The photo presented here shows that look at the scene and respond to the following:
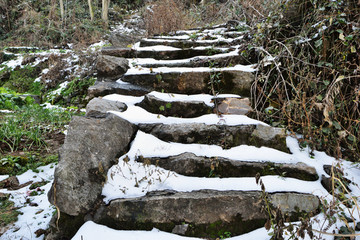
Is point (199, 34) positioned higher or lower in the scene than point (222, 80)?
higher

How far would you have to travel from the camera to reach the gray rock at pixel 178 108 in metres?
2.11

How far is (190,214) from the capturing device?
1319mm

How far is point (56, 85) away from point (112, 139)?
4.10 meters

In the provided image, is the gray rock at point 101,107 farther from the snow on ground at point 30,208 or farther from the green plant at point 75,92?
the green plant at point 75,92

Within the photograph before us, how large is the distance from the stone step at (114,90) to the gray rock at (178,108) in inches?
13.2

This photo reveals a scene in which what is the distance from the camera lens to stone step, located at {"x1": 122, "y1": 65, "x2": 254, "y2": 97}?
2.32 meters

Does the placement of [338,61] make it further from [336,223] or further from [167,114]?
[167,114]

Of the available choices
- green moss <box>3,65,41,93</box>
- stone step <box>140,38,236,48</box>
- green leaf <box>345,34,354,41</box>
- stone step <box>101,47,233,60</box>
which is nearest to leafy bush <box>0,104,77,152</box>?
stone step <box>101,47,233,60</box>

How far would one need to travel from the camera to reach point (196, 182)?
1.51 metres

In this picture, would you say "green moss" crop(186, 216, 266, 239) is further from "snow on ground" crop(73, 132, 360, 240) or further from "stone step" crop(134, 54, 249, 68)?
"stone step" crop(134, 54, 249, 68)

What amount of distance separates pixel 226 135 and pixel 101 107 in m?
1.16

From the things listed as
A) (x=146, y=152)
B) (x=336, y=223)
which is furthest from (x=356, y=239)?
(x=146, y=152)

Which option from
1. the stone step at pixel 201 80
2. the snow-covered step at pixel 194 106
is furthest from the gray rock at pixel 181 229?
the stone step at pixel 201 80

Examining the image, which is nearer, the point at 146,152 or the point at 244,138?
the point at 146,152
